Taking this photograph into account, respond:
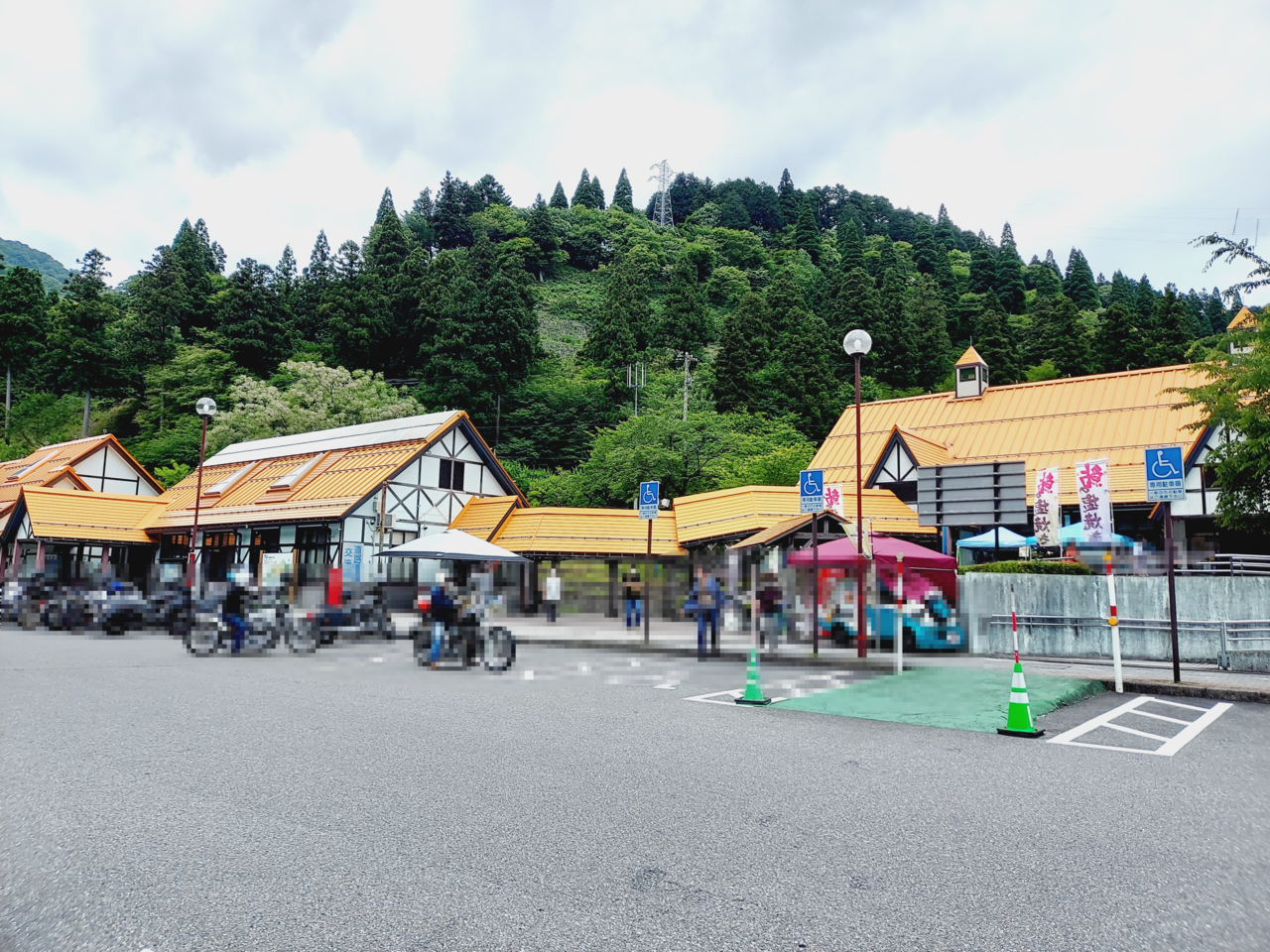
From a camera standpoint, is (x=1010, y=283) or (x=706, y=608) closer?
(x=706, y=608)

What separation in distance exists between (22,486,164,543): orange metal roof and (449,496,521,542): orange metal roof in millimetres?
13138

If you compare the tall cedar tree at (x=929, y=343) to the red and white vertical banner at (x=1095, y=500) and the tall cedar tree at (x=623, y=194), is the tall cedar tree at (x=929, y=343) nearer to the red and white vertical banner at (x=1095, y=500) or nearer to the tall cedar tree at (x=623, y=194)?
the red and white vertical banner at (x=1095, y=500)

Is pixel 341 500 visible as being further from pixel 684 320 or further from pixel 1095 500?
pixel 684 320

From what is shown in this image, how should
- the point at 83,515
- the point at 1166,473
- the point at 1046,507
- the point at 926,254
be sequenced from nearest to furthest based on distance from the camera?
the point at 1166,473
the point at 1046,507
the point at 83,515
the point at 926,254

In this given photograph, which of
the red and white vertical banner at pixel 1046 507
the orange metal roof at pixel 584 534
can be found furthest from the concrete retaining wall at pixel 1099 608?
the orange metal roof at pixel 584 534

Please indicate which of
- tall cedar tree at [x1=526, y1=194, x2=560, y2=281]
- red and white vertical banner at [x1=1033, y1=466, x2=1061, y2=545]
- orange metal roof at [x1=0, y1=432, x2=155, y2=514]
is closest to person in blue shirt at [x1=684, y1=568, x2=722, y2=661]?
red and white vertical banner at [x1=1033, y1=466, x2=1061, y2=545]

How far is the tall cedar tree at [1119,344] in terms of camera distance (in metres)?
52.1

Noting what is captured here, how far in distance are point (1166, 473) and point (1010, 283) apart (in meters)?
77.5

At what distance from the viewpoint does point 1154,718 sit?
31.7ft

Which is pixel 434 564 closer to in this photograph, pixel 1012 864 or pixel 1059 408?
pixel 1059 408

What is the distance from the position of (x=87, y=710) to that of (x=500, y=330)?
48210 mm

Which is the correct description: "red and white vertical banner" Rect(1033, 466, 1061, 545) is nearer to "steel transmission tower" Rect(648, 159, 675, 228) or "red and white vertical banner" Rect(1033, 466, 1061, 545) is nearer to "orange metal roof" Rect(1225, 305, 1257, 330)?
"orange metal roof" Rect(1225, 305, 1257, 330)

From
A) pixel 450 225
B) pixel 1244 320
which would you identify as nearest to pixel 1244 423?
pixel 1244 320

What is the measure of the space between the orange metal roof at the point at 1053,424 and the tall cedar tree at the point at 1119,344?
22415 millimetres
